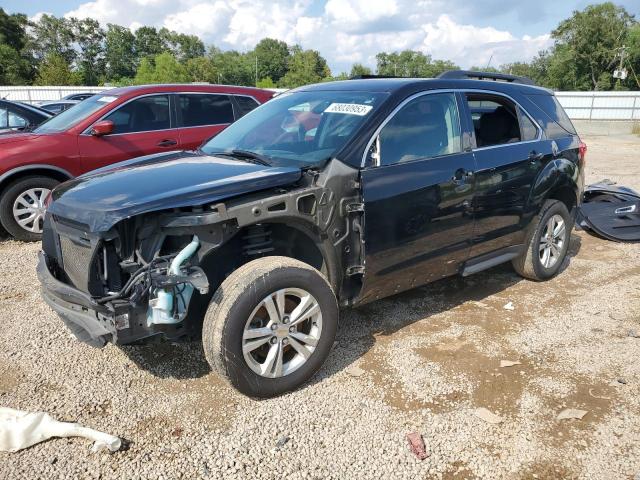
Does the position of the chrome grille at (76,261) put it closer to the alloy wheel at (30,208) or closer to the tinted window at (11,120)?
the alloy wheel at (30,208)

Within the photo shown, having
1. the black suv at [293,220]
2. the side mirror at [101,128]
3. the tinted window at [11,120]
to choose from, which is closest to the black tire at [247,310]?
the black suv at [293,220]

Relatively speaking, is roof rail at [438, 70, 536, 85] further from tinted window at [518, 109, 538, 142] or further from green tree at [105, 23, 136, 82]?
green tree at [105, 23, 136, 82]

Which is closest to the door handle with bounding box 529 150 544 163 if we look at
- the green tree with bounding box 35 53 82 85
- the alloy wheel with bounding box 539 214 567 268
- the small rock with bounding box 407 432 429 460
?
the alloy wheel with bounding box 539 214 567 268

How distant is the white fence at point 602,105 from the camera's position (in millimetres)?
32094

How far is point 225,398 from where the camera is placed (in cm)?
319

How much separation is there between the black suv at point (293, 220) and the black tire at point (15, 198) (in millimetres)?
3120

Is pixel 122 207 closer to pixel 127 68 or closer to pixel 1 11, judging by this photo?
pixel 1 11

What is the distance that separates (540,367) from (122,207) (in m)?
2.89

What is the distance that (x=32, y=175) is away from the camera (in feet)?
20.6

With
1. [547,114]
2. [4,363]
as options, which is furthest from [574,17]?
[4,363]

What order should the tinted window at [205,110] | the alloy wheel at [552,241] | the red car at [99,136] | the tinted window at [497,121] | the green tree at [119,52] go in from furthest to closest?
the green tree at [119,52], the tinted window at [205,110], the red car at [99,136], the alloy wheel at [552,241], the tinted window at [497,121]

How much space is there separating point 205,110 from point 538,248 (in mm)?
4721

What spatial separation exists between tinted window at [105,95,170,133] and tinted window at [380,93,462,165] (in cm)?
422

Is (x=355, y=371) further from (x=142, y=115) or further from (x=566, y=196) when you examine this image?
(x=142, y=115)
